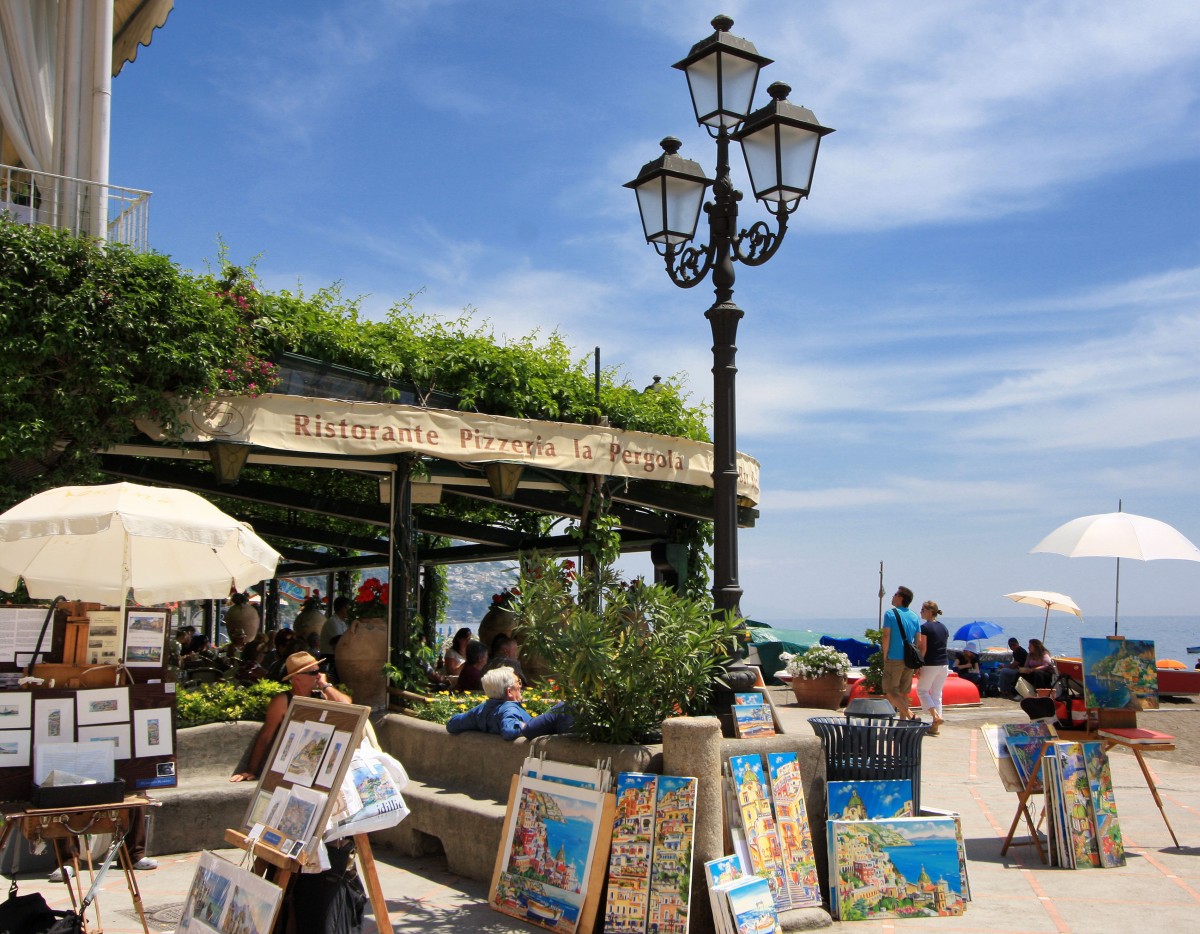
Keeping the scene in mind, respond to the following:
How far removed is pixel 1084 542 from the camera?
887 centimetres

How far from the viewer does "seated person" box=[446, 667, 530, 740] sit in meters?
7.06

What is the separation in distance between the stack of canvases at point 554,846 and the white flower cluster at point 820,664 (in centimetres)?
899

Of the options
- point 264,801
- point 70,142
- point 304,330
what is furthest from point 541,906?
point 70,142

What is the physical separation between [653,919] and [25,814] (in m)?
2.95

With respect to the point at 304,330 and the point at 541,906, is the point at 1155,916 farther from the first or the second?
the point at 304,330

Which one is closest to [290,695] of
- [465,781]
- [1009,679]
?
[465,781]

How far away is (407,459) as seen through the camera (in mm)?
9406

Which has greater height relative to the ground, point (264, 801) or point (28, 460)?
point (28, 460)

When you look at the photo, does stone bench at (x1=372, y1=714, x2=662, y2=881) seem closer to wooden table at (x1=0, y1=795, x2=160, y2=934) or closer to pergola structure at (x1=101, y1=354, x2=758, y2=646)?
pergola structure at (x1=101, y1=354, x2=758, y2=646)

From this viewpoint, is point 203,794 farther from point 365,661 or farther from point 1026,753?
point 1026,753

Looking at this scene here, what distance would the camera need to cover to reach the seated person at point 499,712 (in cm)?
706

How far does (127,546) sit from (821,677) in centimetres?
989

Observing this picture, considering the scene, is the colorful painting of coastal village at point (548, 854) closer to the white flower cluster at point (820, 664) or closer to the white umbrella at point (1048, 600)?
the white flower cluster at point (820, 664)

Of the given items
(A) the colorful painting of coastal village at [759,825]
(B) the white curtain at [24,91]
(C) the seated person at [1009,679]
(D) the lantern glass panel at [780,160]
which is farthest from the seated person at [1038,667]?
(B) the white curtain at [24,91]
